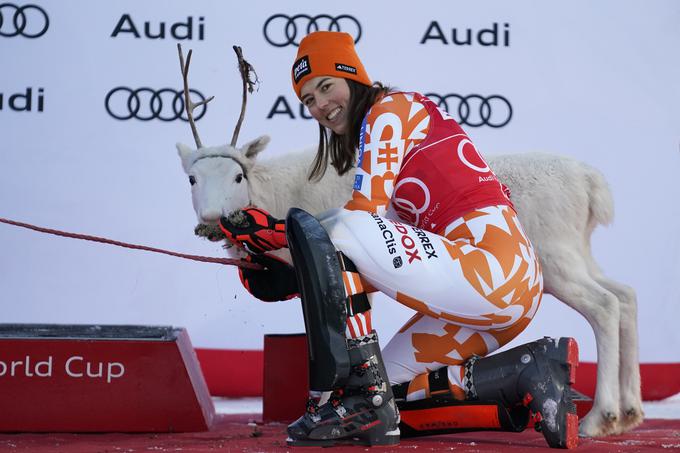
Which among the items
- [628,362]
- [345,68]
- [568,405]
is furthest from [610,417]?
[345,68]

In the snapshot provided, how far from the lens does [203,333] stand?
14.3 feet

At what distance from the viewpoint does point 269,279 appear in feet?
8.15

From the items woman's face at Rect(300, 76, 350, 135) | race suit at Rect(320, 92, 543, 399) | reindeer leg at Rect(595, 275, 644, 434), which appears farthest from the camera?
reindeer leg at Rect(595, 275, 644, 434)

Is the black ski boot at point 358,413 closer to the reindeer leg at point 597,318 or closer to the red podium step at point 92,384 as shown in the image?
the red podium step at point 92,384

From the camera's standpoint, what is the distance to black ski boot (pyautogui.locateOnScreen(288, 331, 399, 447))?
2.09m

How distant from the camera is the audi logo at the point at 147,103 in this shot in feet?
14.3

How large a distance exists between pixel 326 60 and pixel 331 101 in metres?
0.11

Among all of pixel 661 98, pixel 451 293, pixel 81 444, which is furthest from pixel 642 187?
pixel 81 444

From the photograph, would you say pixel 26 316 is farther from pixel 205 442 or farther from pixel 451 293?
pixel 451 293

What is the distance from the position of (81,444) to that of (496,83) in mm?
2789

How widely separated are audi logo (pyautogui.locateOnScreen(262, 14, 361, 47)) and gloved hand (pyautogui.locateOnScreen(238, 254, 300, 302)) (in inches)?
84.0

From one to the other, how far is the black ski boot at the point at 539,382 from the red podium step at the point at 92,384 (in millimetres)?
882

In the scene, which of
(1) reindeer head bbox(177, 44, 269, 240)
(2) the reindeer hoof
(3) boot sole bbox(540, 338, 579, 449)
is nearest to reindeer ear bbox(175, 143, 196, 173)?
(1) reindeer head bbox(177, 44, 269, 240)

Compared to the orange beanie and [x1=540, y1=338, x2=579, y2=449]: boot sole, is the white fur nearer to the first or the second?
[x1=540, y1=338, x2=579, y2=449]: boot sole
